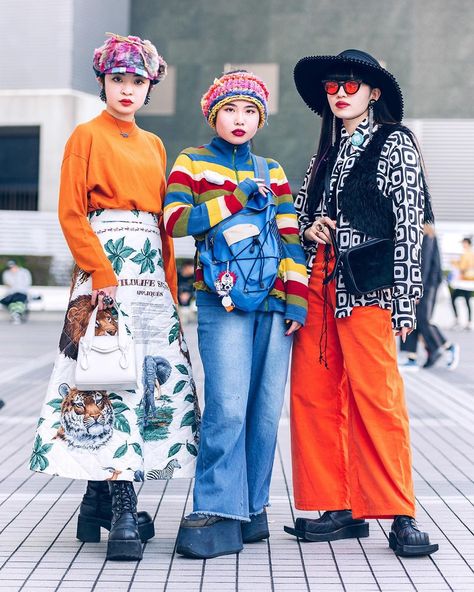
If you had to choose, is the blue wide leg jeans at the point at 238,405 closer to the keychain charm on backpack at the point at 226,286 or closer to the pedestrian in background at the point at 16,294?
the keychain charm on backpack at the point at 226,286

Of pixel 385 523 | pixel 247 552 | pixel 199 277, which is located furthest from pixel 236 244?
pixel 385 523

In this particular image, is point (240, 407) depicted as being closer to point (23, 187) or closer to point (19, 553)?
point (19, 553)

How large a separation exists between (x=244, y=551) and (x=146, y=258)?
1246 mm

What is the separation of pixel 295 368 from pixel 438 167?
27859 millimetres

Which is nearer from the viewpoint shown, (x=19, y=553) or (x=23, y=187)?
(x=19, y=553)

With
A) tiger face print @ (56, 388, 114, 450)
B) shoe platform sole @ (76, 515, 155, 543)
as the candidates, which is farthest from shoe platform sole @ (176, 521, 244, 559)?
tiger face print @ (56, 388, 114, 450)

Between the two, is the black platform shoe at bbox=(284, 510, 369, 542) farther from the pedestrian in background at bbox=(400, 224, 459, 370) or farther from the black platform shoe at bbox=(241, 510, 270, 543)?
the pedestrian in background at bbox=(400, 224, 459, 370)

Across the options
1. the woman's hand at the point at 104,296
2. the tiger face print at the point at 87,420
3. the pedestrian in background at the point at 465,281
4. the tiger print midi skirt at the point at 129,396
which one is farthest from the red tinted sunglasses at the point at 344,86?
the pedestrian in background at the point at 465,281

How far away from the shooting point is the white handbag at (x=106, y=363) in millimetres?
4352

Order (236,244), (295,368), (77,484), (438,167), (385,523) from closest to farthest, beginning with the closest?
(236,244), (295,368), (385,523), (77,484), (438,167)

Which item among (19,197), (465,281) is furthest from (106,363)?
(19,197)

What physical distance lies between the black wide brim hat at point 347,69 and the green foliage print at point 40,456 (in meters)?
1.88

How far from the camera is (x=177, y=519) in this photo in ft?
17.0

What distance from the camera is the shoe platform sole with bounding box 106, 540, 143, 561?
4.39 m
